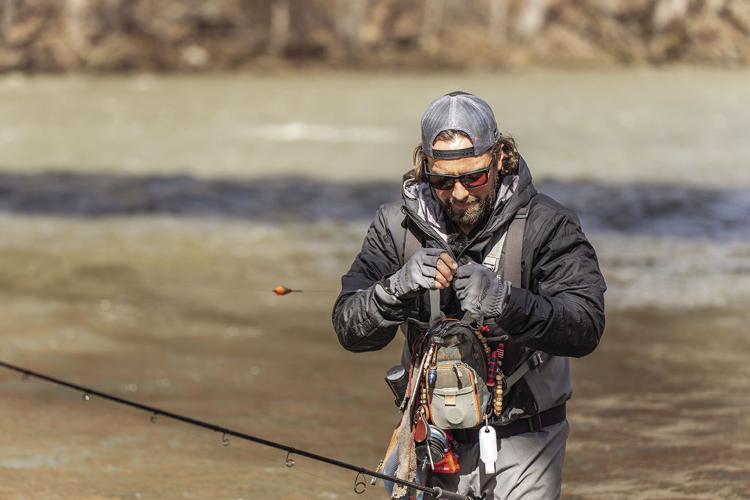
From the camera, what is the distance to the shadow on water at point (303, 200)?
53.3 feet

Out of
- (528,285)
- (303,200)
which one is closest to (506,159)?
(528,285)

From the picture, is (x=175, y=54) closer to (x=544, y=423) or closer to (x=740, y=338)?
(x=740, y=338)

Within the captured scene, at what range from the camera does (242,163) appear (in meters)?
22.5

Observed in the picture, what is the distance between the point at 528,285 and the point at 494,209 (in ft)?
0.86

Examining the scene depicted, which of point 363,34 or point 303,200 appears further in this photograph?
point 363,34

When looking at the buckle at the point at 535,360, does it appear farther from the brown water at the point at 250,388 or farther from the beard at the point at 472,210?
the brown water at the point at 250,388

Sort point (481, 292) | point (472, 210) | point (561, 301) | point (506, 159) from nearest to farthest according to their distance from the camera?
point (481, 292), point (561, 301), point (472, 210), point (506, 159)

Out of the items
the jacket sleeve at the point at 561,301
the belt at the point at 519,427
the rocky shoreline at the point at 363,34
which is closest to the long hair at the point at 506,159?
the jacket sleeve at the point at 561,301

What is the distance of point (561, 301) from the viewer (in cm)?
371

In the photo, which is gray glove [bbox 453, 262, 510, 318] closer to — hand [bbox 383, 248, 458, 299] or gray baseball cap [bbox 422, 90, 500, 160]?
hand [bbox 383, 248, 458, 299]

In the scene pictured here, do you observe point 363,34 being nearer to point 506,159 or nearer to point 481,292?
point 506,159

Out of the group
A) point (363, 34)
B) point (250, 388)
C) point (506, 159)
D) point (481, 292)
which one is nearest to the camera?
point (481, 292)

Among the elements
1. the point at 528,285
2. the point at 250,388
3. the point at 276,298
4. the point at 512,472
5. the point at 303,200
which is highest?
the point at 303,200

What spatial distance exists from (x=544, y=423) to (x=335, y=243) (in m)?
10.4
